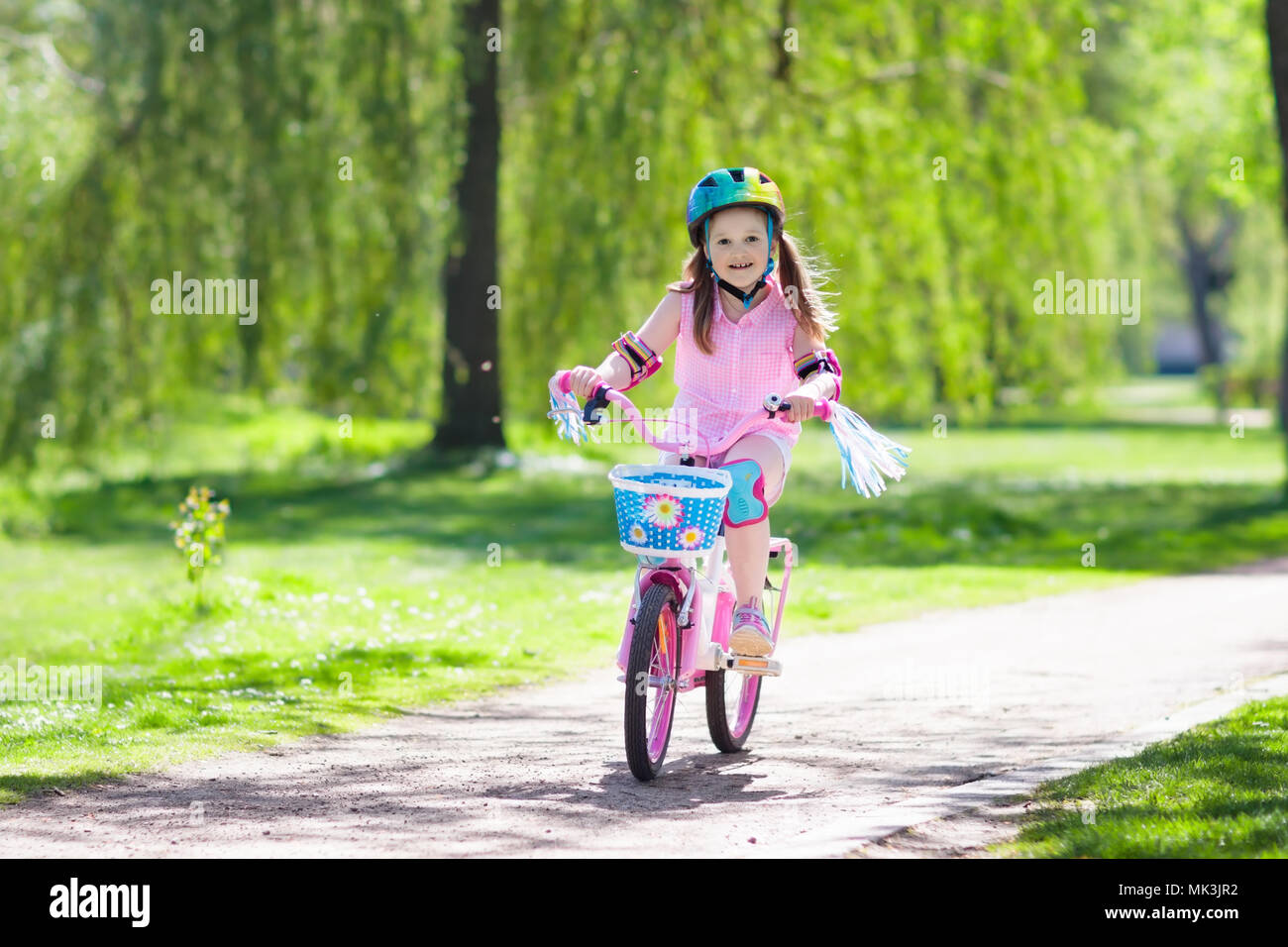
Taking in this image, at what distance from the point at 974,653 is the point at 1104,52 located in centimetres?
2654

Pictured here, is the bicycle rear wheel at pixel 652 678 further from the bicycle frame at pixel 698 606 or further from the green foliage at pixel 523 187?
the green foliage at pixel 523 187

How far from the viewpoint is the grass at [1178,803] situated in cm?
449

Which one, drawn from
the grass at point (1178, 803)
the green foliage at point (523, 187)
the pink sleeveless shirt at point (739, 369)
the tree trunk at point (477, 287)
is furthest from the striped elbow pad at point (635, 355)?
the tree trunk at point (477, 287)

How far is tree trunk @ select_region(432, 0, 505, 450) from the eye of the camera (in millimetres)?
16719

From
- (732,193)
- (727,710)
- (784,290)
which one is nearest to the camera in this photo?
(732,193)

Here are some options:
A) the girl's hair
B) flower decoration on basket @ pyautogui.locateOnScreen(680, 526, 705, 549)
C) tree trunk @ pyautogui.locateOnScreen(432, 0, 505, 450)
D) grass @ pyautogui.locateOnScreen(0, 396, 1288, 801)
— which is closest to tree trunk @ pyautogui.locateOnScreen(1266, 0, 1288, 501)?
grass @ pyautogui.locateOnScreen(0, 396, 1288, 801)

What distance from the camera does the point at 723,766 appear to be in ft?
19.7

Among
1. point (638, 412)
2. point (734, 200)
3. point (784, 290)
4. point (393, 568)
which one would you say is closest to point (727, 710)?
point (638, 412)

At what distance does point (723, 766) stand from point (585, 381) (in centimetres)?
151

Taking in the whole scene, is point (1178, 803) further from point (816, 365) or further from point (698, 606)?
point (816, 365)

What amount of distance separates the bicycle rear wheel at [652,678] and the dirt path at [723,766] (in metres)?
0.12

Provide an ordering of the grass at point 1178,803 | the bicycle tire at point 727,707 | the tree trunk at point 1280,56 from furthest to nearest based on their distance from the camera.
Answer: the tree trunk at point 1280,56 < the bicycle tire at point 727,707 < the grass at point 1178,803

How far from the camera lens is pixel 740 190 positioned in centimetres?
579
